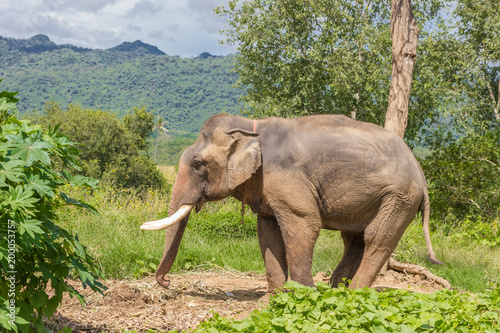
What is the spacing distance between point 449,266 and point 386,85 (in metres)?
8.39

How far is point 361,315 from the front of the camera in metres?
3.38

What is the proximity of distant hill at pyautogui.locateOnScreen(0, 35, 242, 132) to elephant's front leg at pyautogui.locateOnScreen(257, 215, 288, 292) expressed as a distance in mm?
102217

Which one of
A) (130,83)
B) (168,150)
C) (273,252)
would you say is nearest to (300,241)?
(273,252)

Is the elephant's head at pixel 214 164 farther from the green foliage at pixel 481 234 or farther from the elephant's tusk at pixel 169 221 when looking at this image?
the green foliage at pixel 481 234

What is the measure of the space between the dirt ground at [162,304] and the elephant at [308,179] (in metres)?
0.88

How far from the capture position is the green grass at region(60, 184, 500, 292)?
694 cm

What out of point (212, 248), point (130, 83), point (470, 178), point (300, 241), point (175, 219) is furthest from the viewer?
point (130, 83)

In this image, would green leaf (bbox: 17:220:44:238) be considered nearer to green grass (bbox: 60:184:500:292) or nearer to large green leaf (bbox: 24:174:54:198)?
large green leaf (bbox: 24:174:54:198)

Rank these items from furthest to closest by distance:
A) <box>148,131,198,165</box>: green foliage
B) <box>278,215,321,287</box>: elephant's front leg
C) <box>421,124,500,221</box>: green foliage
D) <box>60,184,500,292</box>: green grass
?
1. <box>148,131,198,165</box>: green foliage
2. <box>421,124,500,221</box>: green foliage
3. <box>60,184,500,292</box>: green grass
4. <box>278,215,321,287</box>: elephant's front leg

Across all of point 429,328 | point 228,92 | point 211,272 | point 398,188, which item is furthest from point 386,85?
point 228,92

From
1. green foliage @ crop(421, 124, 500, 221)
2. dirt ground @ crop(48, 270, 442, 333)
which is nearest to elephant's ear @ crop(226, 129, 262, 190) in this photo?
dirt ground @ crop(48, 270, 442, 333)

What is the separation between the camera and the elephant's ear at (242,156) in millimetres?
4609

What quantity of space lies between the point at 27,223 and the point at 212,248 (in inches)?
212

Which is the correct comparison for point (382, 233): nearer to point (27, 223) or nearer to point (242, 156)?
point (242, 156)
